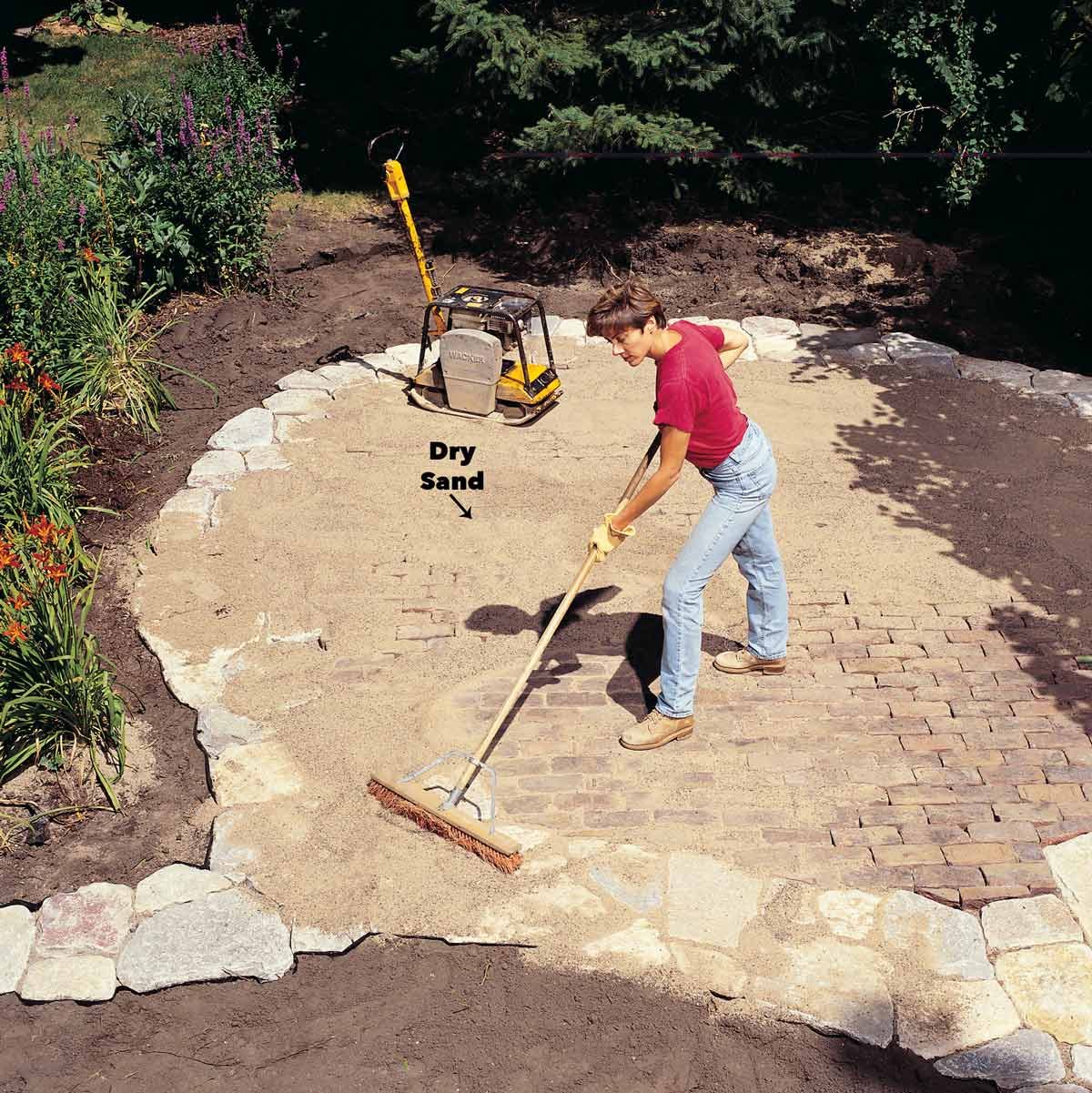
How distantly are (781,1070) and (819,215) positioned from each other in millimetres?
Result: 8219

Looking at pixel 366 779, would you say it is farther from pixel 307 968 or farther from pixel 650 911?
pixel 650 911

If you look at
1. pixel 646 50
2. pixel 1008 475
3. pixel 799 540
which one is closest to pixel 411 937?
pixel 799 540

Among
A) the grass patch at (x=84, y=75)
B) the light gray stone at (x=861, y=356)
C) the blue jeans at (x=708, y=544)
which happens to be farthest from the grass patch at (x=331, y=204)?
the blue jeans at (x=708, y=544)

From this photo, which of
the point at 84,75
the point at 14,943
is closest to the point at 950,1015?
the point at 14,943

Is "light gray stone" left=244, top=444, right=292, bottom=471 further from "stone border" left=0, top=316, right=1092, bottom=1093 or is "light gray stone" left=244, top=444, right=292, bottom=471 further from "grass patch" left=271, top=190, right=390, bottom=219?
"grass patch" left=271, top=190, right=390, bottom=219

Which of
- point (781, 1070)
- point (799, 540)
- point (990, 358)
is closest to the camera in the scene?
point (781, 1070)

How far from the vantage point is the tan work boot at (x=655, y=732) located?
17.2 ft

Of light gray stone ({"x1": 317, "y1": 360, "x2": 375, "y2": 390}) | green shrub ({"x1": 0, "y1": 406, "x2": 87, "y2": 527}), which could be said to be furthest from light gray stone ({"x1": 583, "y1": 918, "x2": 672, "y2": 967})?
light gray stone ({"x1": 317, "y1": 360, "x2": 375, "y2": 390})

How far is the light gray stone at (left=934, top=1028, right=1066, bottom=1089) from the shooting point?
4.00 metres

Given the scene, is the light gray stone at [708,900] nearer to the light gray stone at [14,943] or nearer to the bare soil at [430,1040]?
the bare soil at [430,1040]

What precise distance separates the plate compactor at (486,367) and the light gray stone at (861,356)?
2.13m

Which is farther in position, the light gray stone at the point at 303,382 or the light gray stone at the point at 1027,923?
the light gray stone at the point at 303,382

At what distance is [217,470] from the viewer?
736 cm

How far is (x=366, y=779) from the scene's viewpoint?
514 centimetres
